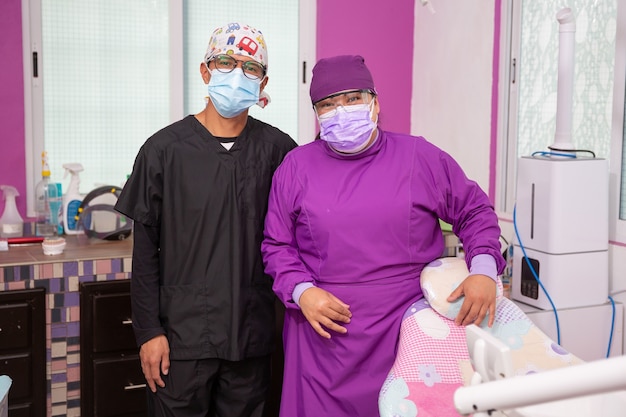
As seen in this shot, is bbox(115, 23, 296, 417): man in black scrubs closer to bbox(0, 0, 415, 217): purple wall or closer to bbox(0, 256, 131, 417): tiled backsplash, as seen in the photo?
bbox(0, 256, 131, 417): tiled backsplash

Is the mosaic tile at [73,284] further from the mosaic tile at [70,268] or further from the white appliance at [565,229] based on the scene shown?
the white appliance at [565,229]

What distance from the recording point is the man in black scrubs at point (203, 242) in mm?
1873

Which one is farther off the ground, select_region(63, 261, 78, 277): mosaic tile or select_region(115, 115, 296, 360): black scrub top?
select_region(115, 115, 296, 360): black scrub top

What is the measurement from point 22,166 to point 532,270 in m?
2.12

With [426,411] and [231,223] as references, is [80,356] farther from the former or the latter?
[426,411]

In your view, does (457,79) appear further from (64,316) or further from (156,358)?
(156,358)

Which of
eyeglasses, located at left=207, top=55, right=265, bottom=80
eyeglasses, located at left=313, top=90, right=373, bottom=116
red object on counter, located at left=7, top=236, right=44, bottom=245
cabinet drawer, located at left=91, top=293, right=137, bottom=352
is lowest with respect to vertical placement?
cabinet drawer, located at left=91, top=293, right=137, bottom=352

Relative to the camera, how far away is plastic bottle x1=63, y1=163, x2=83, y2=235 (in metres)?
3.04

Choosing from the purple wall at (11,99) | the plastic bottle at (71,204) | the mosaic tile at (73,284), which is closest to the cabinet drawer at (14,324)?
the mosaic tile at (73,284)

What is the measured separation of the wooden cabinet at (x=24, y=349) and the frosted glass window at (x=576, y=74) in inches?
78.5

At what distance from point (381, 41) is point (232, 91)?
6.36ft

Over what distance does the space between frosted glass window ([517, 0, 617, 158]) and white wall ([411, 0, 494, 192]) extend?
0.17 m

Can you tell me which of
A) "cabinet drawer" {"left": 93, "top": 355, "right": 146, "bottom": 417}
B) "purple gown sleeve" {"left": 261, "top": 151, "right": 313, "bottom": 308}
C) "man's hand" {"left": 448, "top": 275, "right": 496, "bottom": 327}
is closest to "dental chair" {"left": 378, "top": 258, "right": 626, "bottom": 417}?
"man's hand" {"left": 448, "top": 275, "right": 496, "bottom": 327}

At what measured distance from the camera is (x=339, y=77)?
173 centimetres
